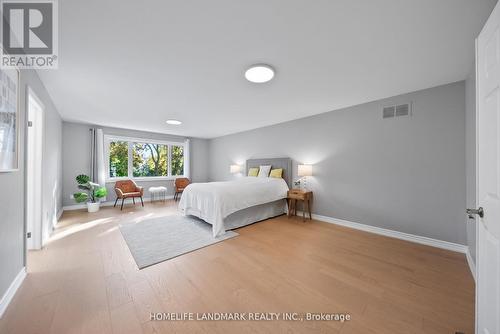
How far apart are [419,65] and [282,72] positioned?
158cm

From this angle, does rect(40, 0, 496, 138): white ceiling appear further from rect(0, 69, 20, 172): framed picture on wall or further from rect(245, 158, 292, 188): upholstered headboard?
rect(245, 158, 292, 188): upholstered headboard

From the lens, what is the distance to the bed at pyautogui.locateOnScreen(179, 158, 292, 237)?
10.1 feet

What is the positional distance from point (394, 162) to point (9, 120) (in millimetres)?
4584

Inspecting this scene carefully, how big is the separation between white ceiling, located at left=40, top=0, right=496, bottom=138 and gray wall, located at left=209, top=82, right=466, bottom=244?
1.33 ft

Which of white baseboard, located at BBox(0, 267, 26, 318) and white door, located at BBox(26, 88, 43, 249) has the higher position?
white door, located at BBox(26, 88, 43, 249)

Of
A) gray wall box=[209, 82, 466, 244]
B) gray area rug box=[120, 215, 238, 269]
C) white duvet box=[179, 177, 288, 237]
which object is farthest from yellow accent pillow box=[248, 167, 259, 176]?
Answer: gray area rug box=[120, 215, 238, 269]

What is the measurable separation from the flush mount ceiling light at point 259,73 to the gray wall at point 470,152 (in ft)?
7.47

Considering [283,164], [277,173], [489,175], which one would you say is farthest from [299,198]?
[489,175]

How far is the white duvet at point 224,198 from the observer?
3035 mm

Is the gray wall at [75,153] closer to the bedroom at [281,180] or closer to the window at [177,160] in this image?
the bedroom at [281,180]

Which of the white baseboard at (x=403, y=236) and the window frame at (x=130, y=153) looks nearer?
the white baseboard at (x=403, y=236)

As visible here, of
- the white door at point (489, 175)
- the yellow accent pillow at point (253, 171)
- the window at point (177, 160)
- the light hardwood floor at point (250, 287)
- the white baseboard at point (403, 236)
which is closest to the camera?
the white door at point (489, 175)

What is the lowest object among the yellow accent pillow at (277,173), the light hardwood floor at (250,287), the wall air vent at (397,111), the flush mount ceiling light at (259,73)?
the light hardwood floor at (250,287)

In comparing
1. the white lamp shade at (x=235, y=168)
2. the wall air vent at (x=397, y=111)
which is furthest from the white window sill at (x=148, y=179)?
the wall air vent at (x=397, y=111)
